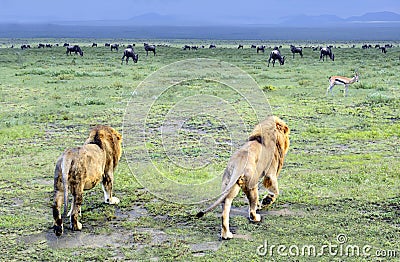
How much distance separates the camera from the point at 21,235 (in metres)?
6.63

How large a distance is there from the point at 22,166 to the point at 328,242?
236 inches

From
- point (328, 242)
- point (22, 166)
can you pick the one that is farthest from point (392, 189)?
point (22, 166)

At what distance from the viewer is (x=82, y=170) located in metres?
6.60

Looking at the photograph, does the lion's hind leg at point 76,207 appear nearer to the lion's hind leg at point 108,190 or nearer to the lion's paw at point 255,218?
the lion's hind leg at point 108,190

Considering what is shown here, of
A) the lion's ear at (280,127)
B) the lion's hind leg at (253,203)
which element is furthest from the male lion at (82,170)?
the lion's ear at (280,127)

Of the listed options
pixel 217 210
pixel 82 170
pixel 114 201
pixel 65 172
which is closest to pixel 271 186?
pixel 217 210

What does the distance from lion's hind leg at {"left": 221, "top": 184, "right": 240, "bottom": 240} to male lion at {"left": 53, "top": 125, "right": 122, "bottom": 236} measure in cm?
180

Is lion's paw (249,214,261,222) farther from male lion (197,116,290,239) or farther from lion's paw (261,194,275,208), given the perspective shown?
lion's paw (261,194,275,208)

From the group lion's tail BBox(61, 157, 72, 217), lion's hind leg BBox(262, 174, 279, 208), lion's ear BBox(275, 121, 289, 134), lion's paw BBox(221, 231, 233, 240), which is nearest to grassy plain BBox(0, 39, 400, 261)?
lion's paw BBox(221, 231, 233, 240)

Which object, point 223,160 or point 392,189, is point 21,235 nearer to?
point 223,160

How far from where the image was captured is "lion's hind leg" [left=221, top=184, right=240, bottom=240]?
6.28 metres

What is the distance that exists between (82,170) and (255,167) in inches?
85.2

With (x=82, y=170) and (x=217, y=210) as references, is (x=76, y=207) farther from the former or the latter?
(x=217, y=210)

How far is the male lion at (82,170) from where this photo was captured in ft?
21.0
